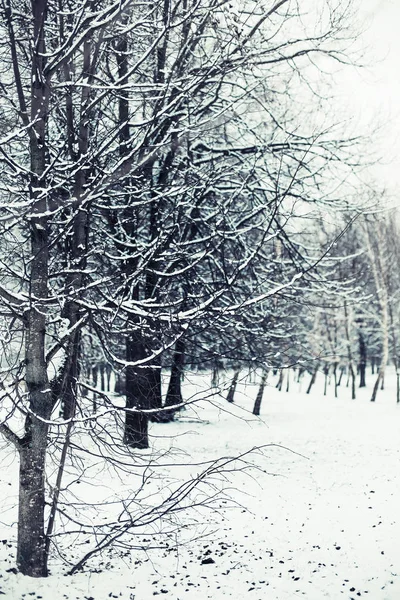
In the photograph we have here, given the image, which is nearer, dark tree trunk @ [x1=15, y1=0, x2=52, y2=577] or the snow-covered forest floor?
dark tree trunk @ [x1=15, y1=0, x2=52, y2=577]

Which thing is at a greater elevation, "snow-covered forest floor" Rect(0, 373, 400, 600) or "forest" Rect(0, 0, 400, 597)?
"forest" Rect(0, 0, 400, 597)

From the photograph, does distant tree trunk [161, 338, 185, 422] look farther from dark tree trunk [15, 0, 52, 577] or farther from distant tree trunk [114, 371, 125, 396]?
dark tree trunk [15, 0, 52, 577]

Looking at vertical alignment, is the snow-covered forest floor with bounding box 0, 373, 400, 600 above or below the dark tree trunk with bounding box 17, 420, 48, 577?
below

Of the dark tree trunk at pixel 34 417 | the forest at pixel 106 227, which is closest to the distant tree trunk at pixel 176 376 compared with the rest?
the forest at pixel 106 227

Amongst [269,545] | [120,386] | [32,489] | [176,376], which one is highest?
[176,376]

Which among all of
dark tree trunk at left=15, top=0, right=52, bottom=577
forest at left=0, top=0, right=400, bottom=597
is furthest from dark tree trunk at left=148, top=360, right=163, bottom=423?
dark tree trunk at left=15, top=0, right=52, bottom=577

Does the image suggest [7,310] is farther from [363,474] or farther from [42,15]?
[363,474]

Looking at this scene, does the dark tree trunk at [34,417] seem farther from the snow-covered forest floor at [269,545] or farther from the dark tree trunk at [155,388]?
the dark tree trunk at [155,388]

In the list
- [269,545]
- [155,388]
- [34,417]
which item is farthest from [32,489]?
[269,545]

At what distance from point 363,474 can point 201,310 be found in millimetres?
7281

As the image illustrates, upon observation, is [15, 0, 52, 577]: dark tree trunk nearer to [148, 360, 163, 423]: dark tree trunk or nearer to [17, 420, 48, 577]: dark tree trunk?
[17, 420, 48, 577]: dark tree trunk

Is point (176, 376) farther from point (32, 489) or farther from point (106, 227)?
point (106, 227)

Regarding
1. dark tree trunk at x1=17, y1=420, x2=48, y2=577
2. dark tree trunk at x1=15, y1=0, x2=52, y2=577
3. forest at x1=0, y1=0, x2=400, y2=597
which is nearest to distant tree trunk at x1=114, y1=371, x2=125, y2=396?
forest at x1=0, y1=0, x2=400, y2=597

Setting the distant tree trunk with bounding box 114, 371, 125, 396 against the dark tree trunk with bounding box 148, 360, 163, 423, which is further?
the distant tree trunk with bounding box 114, 371, 125, 396
